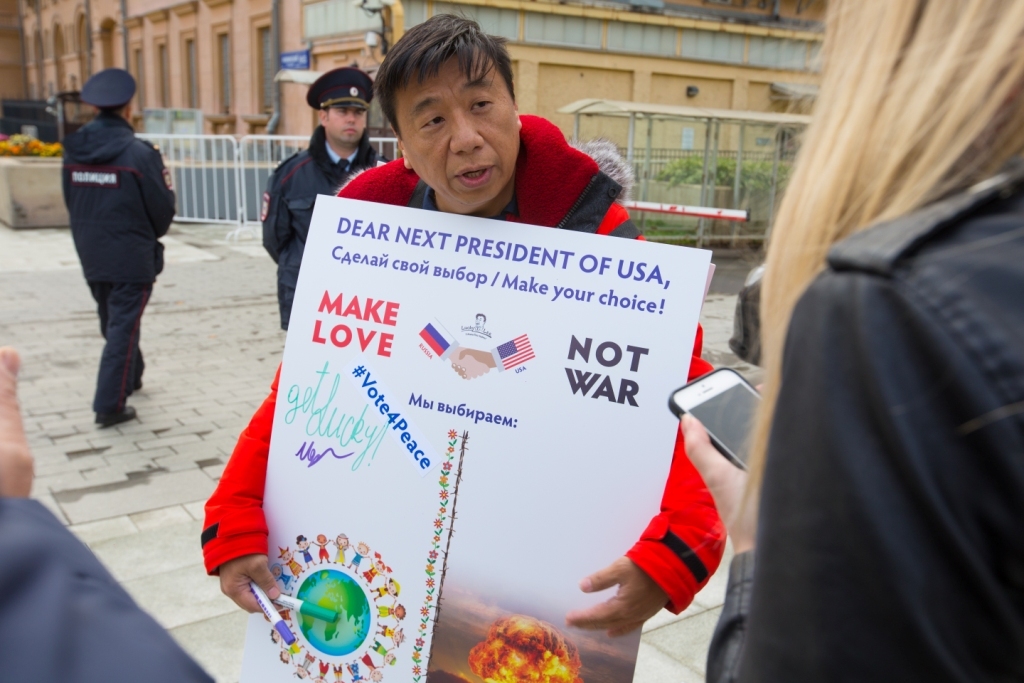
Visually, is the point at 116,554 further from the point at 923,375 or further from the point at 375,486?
the point at 923,375

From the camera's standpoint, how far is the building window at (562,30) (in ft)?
57.5

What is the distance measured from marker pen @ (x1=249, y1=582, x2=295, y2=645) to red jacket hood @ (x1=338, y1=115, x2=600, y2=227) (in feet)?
2.89

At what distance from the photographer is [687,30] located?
64.1 feet

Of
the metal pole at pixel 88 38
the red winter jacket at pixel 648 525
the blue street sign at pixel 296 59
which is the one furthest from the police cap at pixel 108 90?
the metal pole at pixel 88 38

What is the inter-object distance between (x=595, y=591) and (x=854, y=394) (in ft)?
3.43

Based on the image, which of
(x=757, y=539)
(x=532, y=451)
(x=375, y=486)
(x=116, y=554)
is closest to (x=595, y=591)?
(x=532, y=451)

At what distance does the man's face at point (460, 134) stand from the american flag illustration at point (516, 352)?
0.37m

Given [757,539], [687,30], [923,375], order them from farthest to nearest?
[687,30] → [757,539] → [923,375]

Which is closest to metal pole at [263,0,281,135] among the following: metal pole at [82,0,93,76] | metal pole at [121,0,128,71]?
metal pole at [121,0,128,71]

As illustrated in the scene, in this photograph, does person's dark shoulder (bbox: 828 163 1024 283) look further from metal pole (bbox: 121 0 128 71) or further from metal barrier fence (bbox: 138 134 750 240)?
metal pole (bbox: 121 0 128 71)

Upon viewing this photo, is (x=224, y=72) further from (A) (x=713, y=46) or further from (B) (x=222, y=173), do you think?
(A) (x=713, y=46)

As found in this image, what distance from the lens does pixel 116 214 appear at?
18.5ft

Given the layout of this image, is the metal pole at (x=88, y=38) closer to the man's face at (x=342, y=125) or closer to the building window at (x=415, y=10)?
the building window at (x=415, y=10)

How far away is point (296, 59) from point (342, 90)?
47.7 ft
